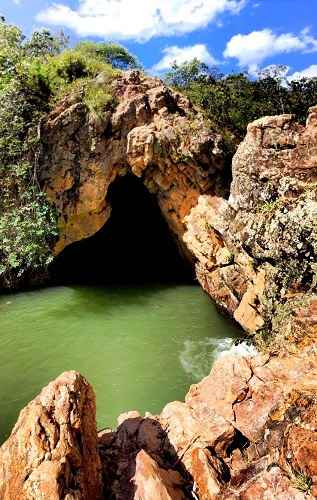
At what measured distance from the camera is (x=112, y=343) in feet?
32.9

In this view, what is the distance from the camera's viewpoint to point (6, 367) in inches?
344

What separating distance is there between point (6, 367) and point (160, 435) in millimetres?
5044

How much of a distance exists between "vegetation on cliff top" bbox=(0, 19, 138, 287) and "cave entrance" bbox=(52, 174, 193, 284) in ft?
7.41

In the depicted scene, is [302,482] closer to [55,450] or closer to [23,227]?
[55,450]

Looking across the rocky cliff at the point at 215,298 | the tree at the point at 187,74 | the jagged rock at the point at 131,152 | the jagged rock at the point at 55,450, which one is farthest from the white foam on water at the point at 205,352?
the tree at the point at 187,74

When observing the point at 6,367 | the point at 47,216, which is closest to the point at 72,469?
the point at 6,367

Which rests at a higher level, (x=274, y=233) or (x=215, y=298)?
(x=274, y=233)

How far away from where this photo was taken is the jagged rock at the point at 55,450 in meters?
3.49

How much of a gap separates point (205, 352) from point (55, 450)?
6.02m

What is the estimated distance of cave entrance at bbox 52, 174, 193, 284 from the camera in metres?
16.1

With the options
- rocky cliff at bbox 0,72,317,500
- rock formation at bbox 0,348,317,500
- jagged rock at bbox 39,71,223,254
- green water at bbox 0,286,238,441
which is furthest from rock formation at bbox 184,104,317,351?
jagged rock at bbox 39,71,223,254

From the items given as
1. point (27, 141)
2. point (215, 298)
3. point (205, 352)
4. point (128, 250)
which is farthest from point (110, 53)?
point (205, 352)

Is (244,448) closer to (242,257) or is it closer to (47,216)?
(242,257)

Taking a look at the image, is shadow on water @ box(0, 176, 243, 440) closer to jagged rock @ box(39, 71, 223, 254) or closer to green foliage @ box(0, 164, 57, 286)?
green foliage @ box(0, 164, 57, 286)
